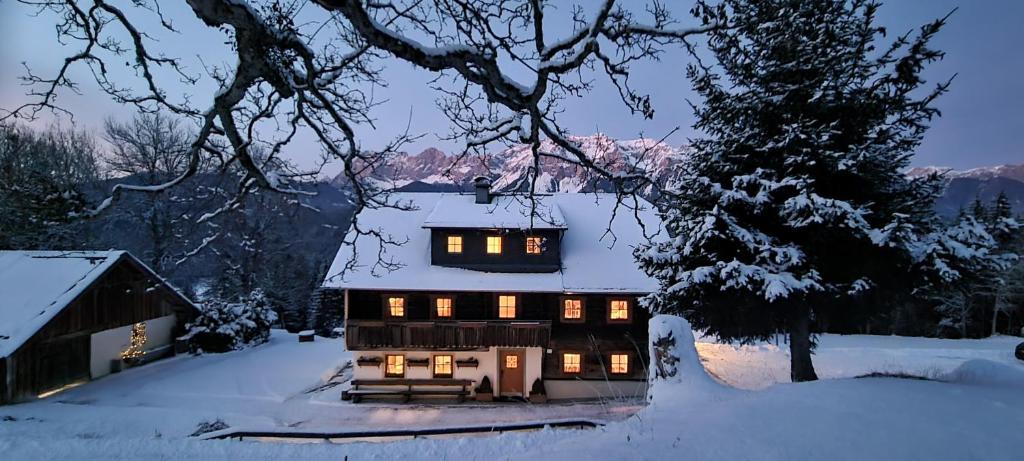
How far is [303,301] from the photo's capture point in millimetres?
36531

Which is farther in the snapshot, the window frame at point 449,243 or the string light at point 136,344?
the string light at point 136,344

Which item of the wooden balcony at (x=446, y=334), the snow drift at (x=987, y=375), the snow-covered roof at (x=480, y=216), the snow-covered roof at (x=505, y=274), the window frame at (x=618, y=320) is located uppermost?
the snow-covered roof at (x=480, y=216)

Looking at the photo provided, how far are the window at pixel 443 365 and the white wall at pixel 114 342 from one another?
45.9 ft

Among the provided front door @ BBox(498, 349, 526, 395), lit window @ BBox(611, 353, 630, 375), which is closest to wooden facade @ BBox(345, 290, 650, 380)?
lit window @ BBox(611, 353, 630, 375)

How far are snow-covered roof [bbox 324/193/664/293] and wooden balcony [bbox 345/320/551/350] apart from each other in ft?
5.12

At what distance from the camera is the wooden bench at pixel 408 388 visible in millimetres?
18234

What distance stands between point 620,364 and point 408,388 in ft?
28.0

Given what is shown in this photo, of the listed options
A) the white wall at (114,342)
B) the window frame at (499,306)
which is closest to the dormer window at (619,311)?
the window frame at (499,306)

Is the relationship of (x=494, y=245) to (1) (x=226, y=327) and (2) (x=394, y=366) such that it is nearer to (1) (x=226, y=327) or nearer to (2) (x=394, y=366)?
(2) (x=394, y=366)

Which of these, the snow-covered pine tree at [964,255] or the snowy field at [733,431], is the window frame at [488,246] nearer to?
the snowy field at [733,431]

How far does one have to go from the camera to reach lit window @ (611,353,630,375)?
19.1 metres

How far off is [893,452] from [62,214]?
921cm

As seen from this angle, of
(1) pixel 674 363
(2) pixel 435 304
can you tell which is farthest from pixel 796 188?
(2) pixel 435 304

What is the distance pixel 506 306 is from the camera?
18547mm
